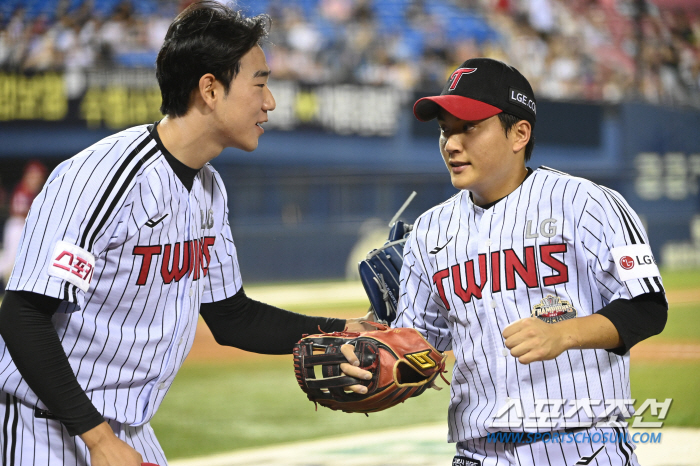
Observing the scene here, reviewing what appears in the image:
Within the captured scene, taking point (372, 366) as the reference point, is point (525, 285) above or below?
above

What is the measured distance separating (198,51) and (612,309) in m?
1.25

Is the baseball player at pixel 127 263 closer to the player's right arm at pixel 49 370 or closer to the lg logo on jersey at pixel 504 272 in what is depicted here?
the player's right arm at pixel 49 370

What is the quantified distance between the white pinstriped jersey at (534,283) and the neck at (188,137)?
71cm

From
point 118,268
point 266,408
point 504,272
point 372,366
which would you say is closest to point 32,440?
point 118,268

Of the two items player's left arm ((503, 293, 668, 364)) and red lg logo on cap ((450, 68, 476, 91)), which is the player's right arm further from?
red lg logo on cap ((450, 68, 476, 91))

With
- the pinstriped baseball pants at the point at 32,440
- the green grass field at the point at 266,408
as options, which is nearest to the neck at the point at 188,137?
the pinstriped baseball pants at the point at 32,440

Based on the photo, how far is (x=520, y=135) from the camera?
2.09 meters

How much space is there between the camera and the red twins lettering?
1.73m

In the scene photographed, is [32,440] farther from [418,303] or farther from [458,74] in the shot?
[458,74]

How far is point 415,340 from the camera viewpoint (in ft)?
6.65

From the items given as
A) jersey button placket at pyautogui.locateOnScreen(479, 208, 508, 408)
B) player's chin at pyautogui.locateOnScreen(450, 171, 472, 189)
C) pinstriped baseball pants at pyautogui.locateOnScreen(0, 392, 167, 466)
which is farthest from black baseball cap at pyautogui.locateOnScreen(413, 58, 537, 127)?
pinstriped baseball pants at pyautogui.locateOnScreen(0, 392, 167, 466)

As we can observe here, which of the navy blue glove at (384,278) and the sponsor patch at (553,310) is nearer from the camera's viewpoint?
the sponsor patch at (553,310)

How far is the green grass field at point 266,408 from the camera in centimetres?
499

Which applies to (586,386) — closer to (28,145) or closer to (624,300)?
(624,300)
